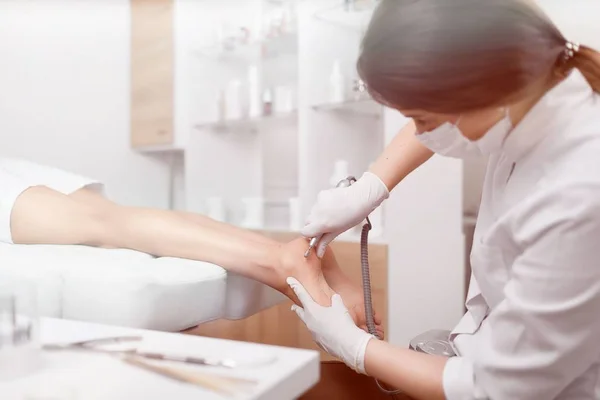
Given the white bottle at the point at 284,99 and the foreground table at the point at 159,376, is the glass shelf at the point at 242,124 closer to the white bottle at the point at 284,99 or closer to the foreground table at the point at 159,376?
the white bottle at the point at 284,99

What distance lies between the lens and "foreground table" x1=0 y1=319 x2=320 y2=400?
521mm

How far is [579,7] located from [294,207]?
120 centimetres

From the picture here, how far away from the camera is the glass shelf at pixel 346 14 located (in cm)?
210

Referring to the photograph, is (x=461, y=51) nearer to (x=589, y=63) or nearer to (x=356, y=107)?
(x=589, y=63)

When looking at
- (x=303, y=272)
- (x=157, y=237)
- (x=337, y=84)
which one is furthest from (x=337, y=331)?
(x=337, y=84)

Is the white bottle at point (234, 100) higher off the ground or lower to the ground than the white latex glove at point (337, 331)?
higher

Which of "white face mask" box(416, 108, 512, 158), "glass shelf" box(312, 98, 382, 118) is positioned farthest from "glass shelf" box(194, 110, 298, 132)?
"white face mask" box(416, 108, 512, 158)

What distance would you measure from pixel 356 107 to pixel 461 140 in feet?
4.68

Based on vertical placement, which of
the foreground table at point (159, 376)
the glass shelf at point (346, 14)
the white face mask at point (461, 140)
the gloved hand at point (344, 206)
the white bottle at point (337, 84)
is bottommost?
the foreground table at point (159, 376)

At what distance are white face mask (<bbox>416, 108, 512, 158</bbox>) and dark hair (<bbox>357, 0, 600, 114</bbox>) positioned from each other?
0.18ft

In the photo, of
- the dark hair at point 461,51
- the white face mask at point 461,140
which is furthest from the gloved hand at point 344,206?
the dark hair at point 461,51

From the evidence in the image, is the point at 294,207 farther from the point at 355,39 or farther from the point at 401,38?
the point at 401,38

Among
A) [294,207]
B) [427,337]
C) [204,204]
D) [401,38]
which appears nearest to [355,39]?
[294,207]

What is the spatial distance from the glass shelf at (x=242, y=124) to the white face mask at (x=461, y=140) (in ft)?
5.27
